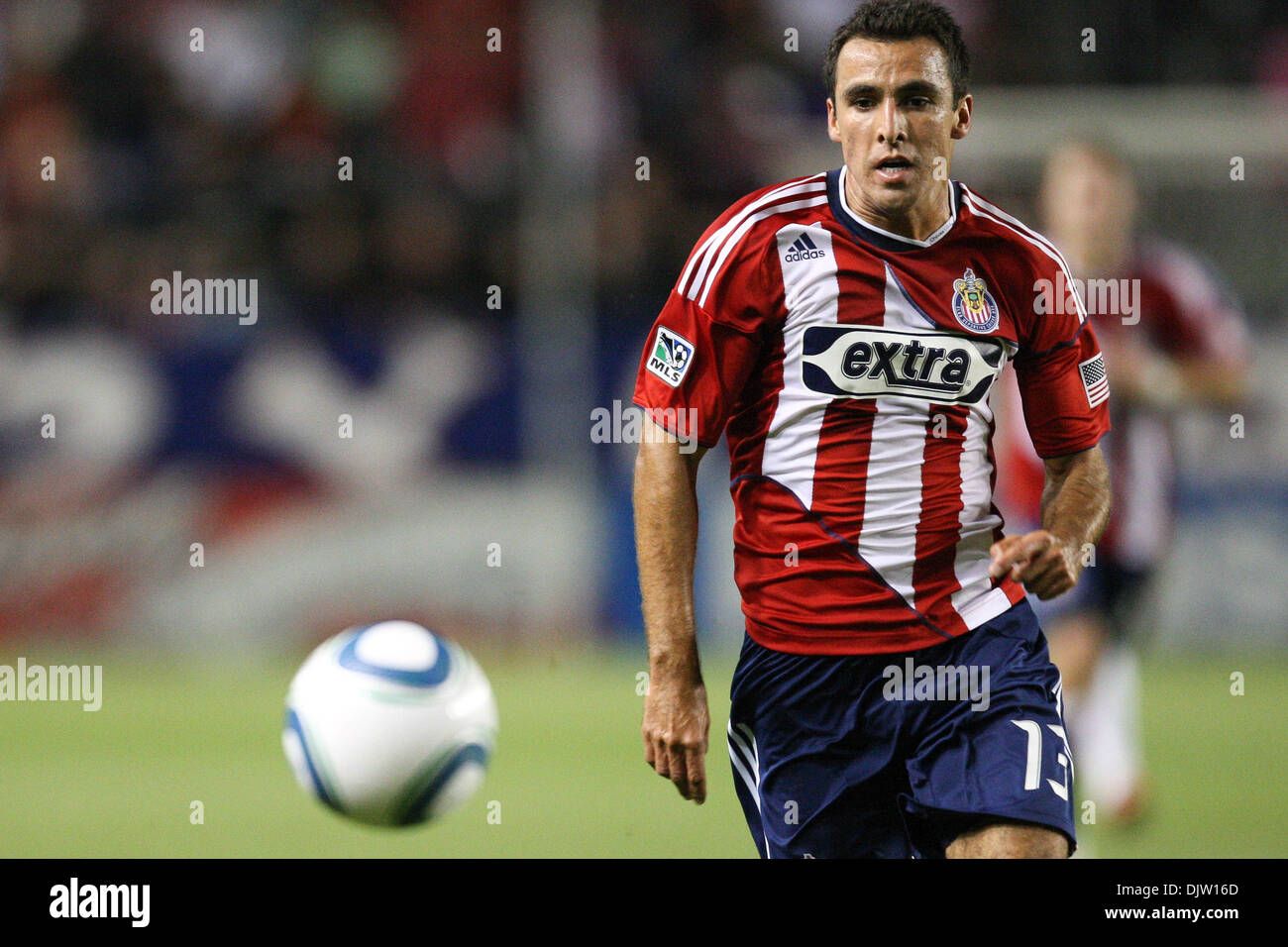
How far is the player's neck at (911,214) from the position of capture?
379 cm

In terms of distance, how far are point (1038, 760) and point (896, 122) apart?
55.0 inches

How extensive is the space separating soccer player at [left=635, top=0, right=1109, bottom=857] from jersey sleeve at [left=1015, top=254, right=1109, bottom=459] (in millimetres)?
27

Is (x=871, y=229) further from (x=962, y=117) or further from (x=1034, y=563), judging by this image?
(x=1034, y=563)

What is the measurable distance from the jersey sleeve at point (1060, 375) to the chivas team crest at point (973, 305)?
0.14 m

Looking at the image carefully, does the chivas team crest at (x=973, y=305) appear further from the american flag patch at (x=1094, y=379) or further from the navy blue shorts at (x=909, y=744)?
the navy blue shorts at (x=909, y=744)

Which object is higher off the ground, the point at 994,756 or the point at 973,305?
the point at 973,305

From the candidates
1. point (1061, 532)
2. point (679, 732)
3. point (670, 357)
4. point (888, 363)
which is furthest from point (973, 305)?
point (679, 732)

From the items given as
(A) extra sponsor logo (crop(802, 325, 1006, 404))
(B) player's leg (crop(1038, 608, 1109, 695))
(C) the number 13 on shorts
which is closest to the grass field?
(B) player's leg (crop(1038, 608, 1109, 695))

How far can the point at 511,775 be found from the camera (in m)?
7.72

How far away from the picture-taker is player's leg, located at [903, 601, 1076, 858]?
11.4 feet

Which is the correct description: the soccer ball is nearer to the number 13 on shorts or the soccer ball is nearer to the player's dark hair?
the number 13 on shorts

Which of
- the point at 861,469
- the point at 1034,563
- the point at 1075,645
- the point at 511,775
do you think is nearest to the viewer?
the point at 1034,563

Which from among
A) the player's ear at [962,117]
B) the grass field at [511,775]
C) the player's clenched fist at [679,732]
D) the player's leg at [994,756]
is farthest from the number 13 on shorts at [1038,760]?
the grass field at [511,775]

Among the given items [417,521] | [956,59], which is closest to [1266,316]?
[417,521]
